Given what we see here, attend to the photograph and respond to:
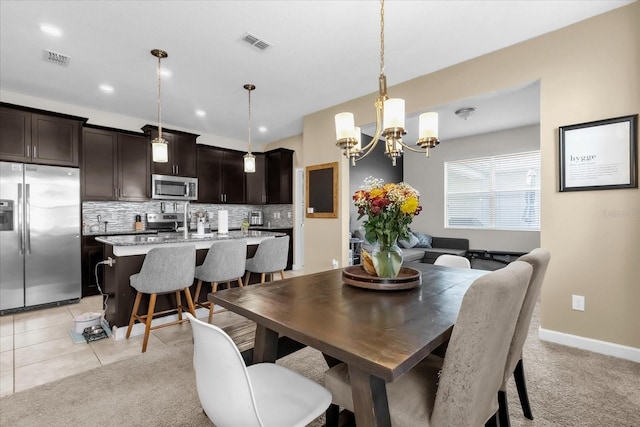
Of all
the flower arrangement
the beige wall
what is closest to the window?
the beige wall

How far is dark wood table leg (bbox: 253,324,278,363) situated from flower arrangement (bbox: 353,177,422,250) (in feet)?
2.35

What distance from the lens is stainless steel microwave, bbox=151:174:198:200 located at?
195 inches

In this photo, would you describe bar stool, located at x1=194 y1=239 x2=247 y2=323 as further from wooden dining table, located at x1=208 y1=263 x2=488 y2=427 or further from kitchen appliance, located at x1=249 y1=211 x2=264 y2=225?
kitchen appliance, located at x1=249 y1=211 x2=264 y2=225

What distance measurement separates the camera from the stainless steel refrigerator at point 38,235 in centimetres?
350

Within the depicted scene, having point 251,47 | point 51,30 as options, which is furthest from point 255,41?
point 51,30

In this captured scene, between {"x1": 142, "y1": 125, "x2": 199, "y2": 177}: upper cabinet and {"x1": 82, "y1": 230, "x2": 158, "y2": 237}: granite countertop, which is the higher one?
{"x1": 142, "y1": 125, "x2": 199, "y2": 177}: upper cabinet

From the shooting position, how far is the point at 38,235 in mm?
3668

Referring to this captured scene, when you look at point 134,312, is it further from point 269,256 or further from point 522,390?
point 522,390

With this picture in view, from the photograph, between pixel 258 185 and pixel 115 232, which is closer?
pixel 115 232

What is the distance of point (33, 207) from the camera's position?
3.64 m

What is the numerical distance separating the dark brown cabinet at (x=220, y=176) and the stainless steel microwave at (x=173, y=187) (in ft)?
0.71

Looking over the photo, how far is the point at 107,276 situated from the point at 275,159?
389cm

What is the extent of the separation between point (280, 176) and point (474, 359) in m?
5.59

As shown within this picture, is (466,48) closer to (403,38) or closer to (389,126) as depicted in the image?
(403,38)
